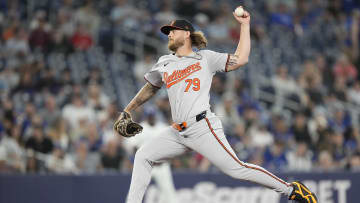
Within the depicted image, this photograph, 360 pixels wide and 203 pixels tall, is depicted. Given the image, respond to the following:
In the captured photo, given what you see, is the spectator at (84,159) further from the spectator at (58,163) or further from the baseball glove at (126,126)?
the baseball glove at (126,126)

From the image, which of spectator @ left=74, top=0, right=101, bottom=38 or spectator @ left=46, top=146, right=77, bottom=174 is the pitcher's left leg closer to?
spectator @ left=46, top=146, right=77, bottom=174

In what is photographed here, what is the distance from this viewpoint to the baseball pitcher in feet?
16.9

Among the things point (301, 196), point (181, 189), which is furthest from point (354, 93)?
point (301, 196)

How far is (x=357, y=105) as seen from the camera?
12.7m

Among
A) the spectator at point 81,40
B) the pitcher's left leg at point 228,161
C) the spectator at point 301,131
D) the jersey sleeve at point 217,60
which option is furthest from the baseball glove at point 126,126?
the spectator at point 81,40

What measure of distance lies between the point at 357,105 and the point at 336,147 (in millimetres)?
2349

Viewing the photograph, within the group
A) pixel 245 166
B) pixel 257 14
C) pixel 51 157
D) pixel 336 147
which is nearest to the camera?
pixel 245 166

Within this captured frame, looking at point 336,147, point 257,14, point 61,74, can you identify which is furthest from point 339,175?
point 257,14

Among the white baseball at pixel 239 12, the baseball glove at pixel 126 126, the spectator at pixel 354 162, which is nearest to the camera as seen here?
the white baseball at pixel 239 12

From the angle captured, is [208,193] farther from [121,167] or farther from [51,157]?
[51,157]

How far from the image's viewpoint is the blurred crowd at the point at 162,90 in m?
9.60

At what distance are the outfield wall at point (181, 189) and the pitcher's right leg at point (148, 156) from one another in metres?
2.98

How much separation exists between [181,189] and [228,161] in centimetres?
342

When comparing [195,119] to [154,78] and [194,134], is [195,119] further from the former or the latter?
[154,78]
